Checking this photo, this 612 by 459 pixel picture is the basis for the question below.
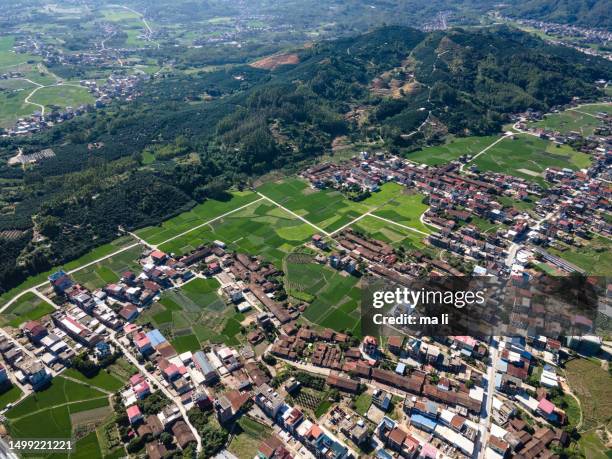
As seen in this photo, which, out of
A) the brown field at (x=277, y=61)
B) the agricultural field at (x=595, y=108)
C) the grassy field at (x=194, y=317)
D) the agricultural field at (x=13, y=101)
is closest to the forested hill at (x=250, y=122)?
the brown field at (x=277, y=61)

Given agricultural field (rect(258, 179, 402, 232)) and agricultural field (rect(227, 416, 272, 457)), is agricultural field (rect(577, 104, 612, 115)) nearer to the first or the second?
agricultural field (rect(258, 179, 402, 232))

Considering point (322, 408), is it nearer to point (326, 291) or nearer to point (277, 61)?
point (326, 291)

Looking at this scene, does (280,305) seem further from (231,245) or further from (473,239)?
(473,239)

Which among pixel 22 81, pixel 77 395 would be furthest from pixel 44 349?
pixel 22 81

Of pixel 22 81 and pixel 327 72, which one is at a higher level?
pixel 327 72

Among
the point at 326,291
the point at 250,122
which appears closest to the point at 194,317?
the point at 326,291

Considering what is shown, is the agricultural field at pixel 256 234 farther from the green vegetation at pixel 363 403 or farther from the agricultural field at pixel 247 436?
the agricultural field at pixel 247 436
